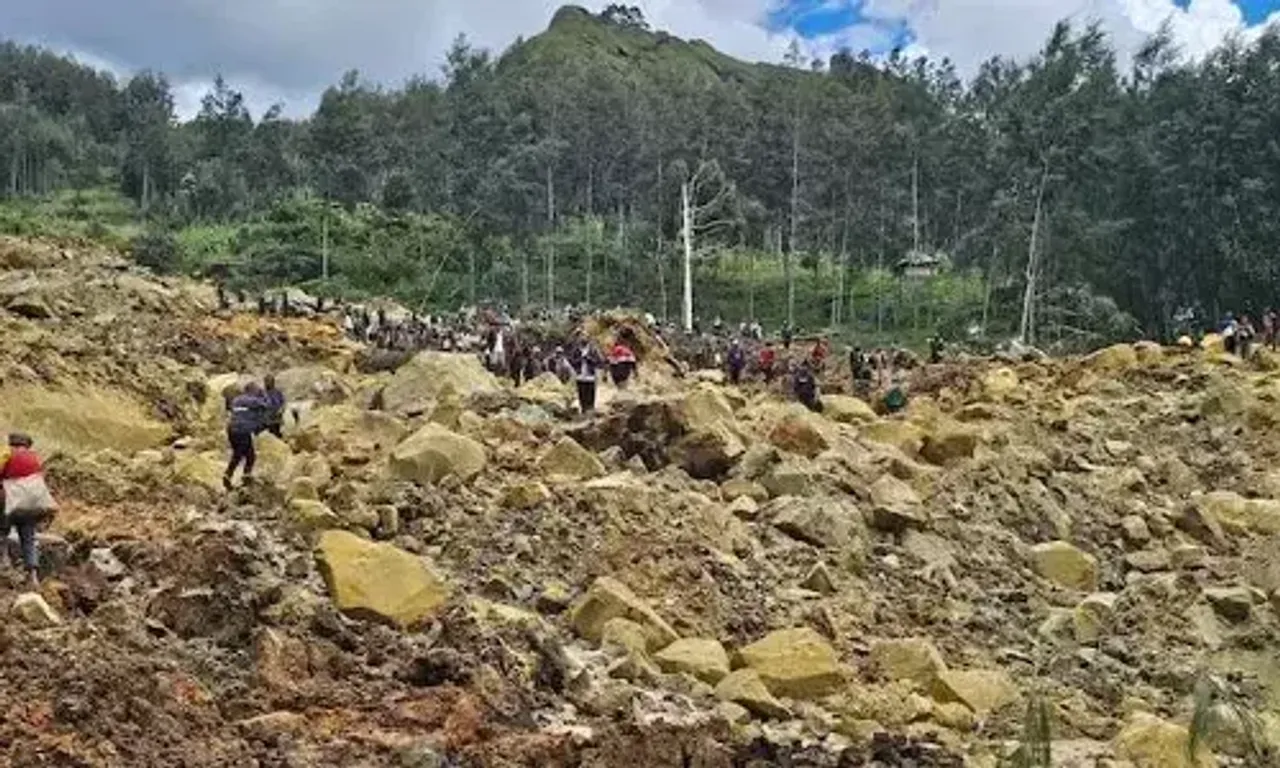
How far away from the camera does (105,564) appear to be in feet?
36.3

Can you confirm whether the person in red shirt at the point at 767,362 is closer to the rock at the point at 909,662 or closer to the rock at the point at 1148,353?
the rock at the point at 1148,353

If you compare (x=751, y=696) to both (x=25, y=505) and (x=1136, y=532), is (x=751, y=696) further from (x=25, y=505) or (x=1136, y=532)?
(x=1136, y=532)

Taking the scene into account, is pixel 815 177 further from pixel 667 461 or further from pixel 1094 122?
pixel 667 461

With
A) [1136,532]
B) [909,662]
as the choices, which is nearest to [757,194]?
[1136,532]

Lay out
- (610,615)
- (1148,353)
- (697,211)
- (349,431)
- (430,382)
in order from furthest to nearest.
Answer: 1. (697,211)
2. (1148,353)
3. (430,382)
4. (349,431)
5. (610,615)

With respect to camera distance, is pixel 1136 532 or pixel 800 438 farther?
pixel 800 438

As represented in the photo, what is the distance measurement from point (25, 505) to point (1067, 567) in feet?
31.8

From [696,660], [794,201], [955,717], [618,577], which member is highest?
[794,201]

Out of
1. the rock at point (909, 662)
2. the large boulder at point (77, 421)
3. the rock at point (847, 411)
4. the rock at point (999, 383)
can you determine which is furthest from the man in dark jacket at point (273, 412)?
the rock at point (999, 383)

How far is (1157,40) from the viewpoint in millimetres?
51438

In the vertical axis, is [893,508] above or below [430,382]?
below

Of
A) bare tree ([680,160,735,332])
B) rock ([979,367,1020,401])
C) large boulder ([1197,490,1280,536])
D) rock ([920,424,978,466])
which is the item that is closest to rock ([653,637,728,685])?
rock ([920,424,978,466])

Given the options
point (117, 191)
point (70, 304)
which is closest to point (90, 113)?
point (117, 191)

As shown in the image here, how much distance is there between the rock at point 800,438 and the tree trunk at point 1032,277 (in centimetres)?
2480
